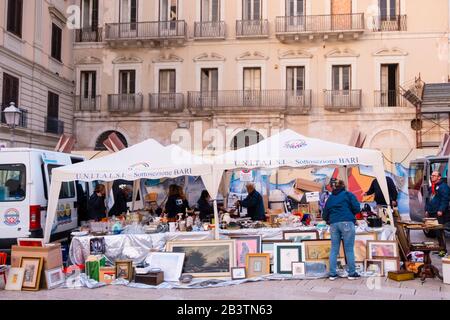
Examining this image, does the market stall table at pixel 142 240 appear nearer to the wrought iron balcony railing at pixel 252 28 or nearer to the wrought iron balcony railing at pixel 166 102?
the wrought iron balcony railing at pixel 166 102

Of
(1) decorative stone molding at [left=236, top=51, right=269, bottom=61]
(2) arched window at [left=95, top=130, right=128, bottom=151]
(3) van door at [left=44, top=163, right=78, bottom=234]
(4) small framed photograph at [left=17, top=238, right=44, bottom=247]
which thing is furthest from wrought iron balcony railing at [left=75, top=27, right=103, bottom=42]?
(4) small framed photograph at [left=17, top=238, right=44, bottom=247]

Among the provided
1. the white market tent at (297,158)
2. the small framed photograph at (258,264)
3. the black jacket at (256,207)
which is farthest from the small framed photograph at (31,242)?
the black jacket at (256,207)

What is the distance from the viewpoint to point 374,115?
23.7m

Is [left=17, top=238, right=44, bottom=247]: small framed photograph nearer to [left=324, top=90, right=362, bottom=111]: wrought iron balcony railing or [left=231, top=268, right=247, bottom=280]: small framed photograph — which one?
Answer: [left=231, top=268, right=247, bottom=280]: small framed photograph

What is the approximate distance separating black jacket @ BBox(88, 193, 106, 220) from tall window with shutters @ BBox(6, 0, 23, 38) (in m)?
12.2

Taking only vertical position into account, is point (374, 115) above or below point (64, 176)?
above

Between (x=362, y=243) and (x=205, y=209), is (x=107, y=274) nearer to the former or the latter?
(x=205, y=209)

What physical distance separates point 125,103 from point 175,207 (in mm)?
14715

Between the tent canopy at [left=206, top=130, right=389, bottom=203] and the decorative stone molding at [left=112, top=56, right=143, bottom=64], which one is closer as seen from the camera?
the tent canopy at [left=206, top=130, right=389, bottom=203]

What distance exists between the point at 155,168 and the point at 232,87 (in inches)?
626

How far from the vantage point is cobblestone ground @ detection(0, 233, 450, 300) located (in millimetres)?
7188

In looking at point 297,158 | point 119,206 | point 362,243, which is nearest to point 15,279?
point 119,206
